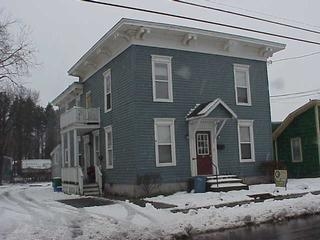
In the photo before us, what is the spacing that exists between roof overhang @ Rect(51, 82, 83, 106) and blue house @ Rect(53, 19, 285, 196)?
2.96m

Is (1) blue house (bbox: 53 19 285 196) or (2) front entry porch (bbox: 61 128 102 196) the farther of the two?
(2) front entry porch (bbox: 61 128 102 196)

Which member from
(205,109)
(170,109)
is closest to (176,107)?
(170,109)

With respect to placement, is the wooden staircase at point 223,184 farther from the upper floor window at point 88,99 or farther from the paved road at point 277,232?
the upper floor window at point 88,99

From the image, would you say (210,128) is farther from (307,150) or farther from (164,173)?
(307,150)

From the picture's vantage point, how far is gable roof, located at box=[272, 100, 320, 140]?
26878 mm

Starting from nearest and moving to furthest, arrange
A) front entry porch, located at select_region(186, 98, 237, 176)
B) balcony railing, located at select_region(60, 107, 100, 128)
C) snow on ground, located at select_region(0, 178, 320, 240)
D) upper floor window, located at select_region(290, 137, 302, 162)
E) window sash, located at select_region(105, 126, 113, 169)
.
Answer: snow on ground, located at select_region(0, 178, 320, 240)
front entry porch, located at select_region(186, 98, 237, 176)
window sash, located at select_region(105, 126, 113, 169)
balcony railing, located at select_region(60, 107, 100, 128)
upper floor window, located at select_region(290, 137, 302, 162)

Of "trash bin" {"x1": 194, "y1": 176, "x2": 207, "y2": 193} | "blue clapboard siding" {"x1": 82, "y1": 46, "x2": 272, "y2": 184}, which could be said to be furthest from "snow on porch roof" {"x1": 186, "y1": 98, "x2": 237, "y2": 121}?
"trash bin" {"x1": 194, "y1": 176, "x2": 207, "y2": 193}

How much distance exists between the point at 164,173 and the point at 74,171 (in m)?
5.87

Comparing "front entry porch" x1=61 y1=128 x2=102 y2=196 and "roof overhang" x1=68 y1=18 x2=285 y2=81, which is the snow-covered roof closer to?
"front entry porch" x1=61 y1=128 x2=102 y2=196

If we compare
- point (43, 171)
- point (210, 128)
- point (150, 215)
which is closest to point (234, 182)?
point (210, 128)

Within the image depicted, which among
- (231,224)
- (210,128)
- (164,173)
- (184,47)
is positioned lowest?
(231,224)

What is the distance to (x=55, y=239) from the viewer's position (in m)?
10.7

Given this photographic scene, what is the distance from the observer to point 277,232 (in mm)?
10977

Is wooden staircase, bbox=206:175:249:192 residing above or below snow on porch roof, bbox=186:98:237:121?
below
